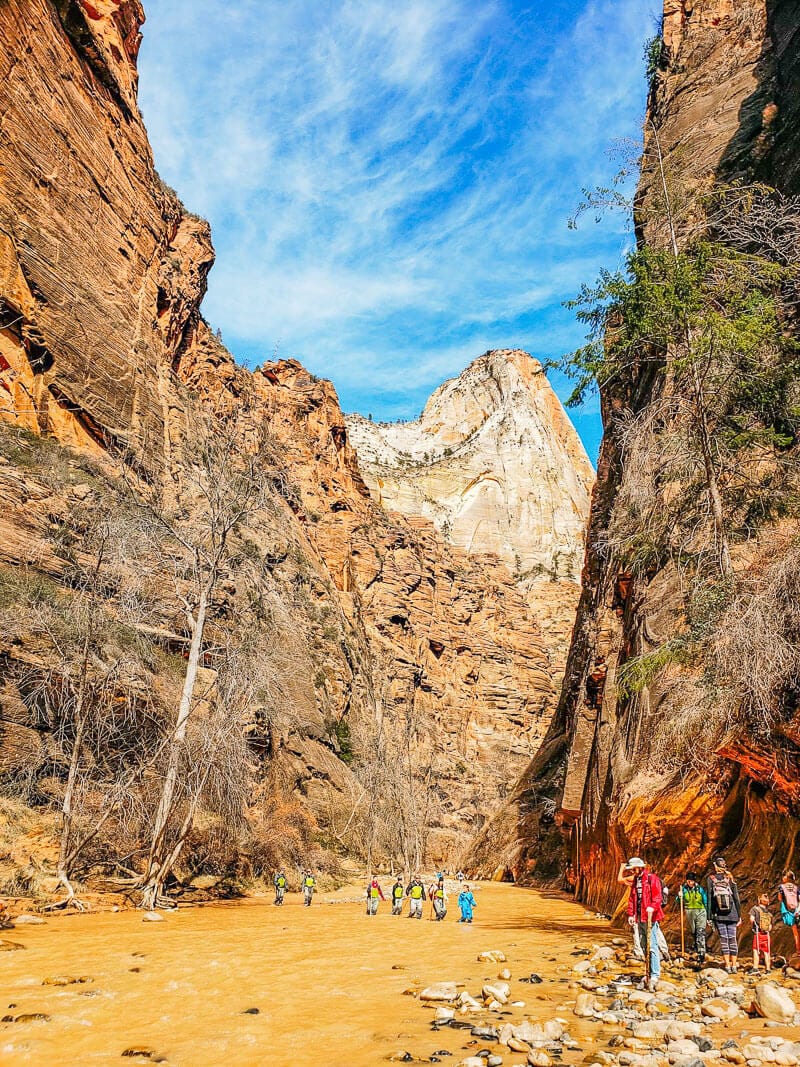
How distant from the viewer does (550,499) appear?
118 meters

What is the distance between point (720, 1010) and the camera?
5.30 meters

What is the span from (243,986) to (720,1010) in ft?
14.8

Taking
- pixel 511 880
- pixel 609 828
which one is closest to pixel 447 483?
pixel 511 880

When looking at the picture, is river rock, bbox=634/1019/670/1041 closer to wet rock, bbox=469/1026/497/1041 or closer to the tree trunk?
wet rock, bbox=469/1026/497/1041

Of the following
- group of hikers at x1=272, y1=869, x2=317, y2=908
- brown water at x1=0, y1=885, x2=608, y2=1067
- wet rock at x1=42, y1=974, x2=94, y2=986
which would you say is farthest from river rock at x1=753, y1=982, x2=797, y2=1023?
group of hikers at x1=272, y1=869, x2=317, y2=908

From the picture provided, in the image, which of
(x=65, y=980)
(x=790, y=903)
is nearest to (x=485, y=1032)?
(x=790, y=903)

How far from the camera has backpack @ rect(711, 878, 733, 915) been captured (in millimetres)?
7391

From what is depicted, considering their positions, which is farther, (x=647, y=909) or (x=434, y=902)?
(x=434, y=902)

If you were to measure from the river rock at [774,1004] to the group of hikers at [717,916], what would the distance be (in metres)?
1.28

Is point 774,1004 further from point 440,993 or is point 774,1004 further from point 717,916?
point 440,993

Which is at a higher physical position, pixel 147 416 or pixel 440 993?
pixel 147 416

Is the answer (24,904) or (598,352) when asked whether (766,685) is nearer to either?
(598,352)

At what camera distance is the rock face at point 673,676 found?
9.33m

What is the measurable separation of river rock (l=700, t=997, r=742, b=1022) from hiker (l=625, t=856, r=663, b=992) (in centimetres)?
94
